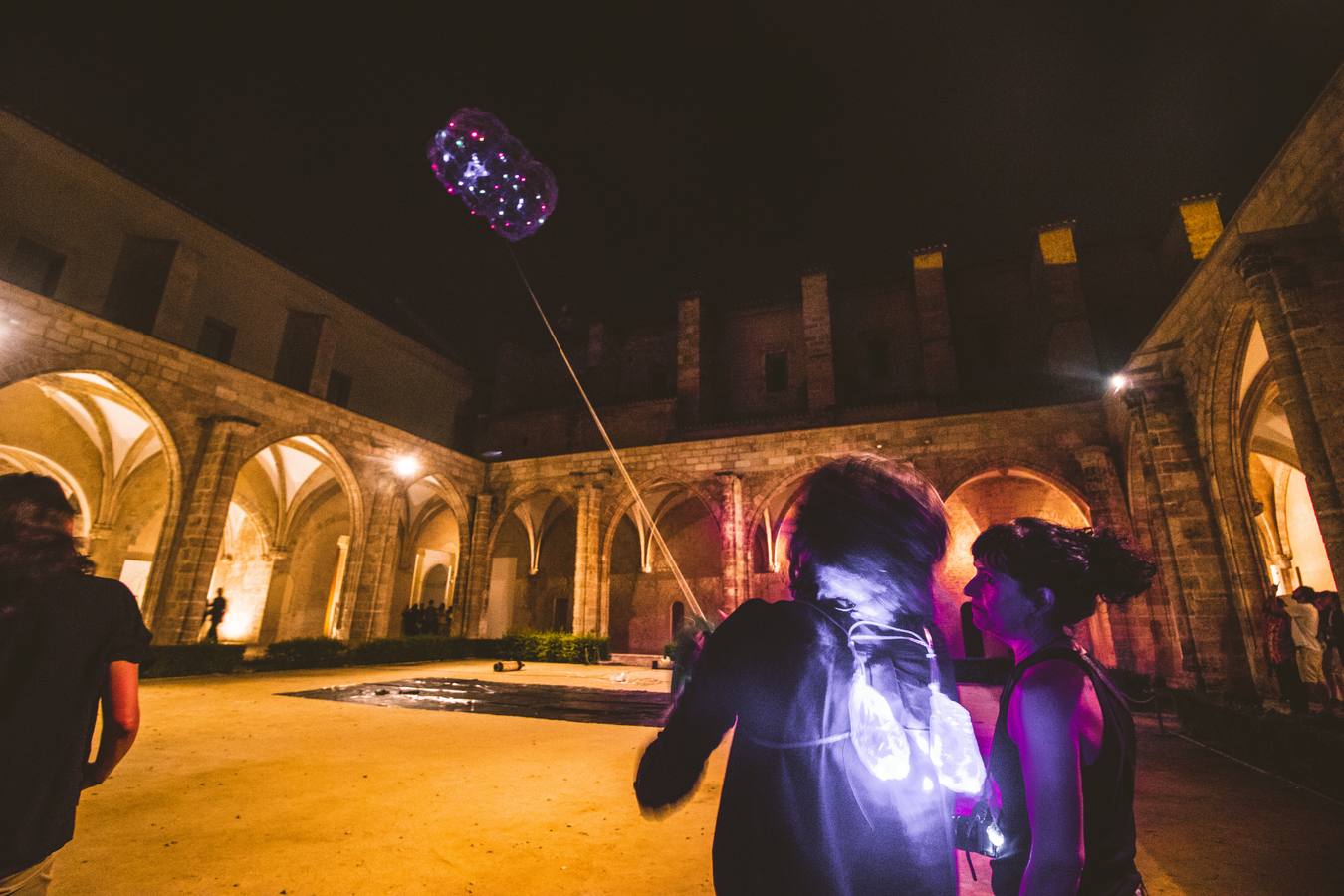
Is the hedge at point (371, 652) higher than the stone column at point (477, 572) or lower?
lower

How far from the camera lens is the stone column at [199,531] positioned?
11.1m

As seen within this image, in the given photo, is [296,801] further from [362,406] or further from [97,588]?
[362,406]

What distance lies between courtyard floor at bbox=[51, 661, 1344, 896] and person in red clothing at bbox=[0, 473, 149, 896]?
58.4 inches

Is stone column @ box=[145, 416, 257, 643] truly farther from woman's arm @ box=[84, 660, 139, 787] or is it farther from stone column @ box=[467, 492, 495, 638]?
woman's arm @ box=[84, 660, 139, 787]

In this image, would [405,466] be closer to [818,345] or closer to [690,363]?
[690,363]

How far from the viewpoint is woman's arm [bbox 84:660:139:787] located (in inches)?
71.4

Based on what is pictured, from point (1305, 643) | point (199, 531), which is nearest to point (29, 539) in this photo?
point (199, 531)

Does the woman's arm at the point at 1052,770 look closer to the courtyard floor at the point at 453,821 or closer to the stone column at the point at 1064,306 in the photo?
the courtyard floor at the point at 453,821

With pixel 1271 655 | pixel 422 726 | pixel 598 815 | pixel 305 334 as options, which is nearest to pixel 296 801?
pixel 598 815

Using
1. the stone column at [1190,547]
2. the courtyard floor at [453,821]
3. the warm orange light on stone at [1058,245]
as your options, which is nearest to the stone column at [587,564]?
the courtyard floor at [453,821]

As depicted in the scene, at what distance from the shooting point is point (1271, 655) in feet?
25.3

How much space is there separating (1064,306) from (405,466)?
1902cm

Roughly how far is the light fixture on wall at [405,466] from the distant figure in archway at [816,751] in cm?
1696

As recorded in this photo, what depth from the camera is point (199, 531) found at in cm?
1155
